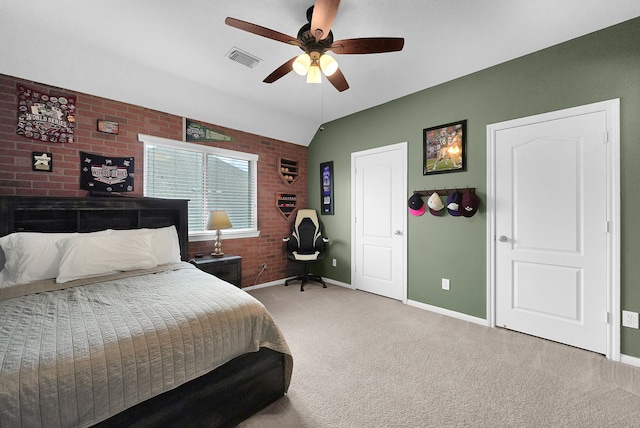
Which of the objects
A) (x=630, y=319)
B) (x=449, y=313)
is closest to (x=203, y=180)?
(x=449, y=313)

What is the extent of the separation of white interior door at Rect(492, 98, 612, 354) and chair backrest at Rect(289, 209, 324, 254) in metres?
2.55

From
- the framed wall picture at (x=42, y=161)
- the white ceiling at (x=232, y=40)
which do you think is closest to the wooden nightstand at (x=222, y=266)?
the framed wall picture at (x=42, y=161)

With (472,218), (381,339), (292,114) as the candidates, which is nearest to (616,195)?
(472,218)

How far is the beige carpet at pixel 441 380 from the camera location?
5.10 ft

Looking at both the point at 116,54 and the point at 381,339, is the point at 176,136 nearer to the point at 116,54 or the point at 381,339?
the point at 116,54

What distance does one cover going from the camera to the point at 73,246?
2121mm

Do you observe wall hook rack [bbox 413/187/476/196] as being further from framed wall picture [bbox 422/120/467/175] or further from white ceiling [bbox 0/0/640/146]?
white ceiling [bbox 0/0/640/146]

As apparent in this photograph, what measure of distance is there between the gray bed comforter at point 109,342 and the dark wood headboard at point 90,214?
73 cm

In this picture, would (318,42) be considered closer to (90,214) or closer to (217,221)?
(217,221)

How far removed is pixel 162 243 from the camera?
2.65 metres

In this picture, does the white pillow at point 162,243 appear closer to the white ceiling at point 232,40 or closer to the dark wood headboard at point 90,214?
the dark wood headboard at point 90,214

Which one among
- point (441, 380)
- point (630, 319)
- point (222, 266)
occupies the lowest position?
point (441, 380)

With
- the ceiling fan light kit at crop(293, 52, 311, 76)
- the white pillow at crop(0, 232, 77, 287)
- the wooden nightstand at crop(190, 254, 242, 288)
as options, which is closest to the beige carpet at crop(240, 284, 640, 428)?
the wooden nightstand at crop(190, 254, 242, 288)

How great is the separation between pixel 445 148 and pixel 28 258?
4.05 meters
